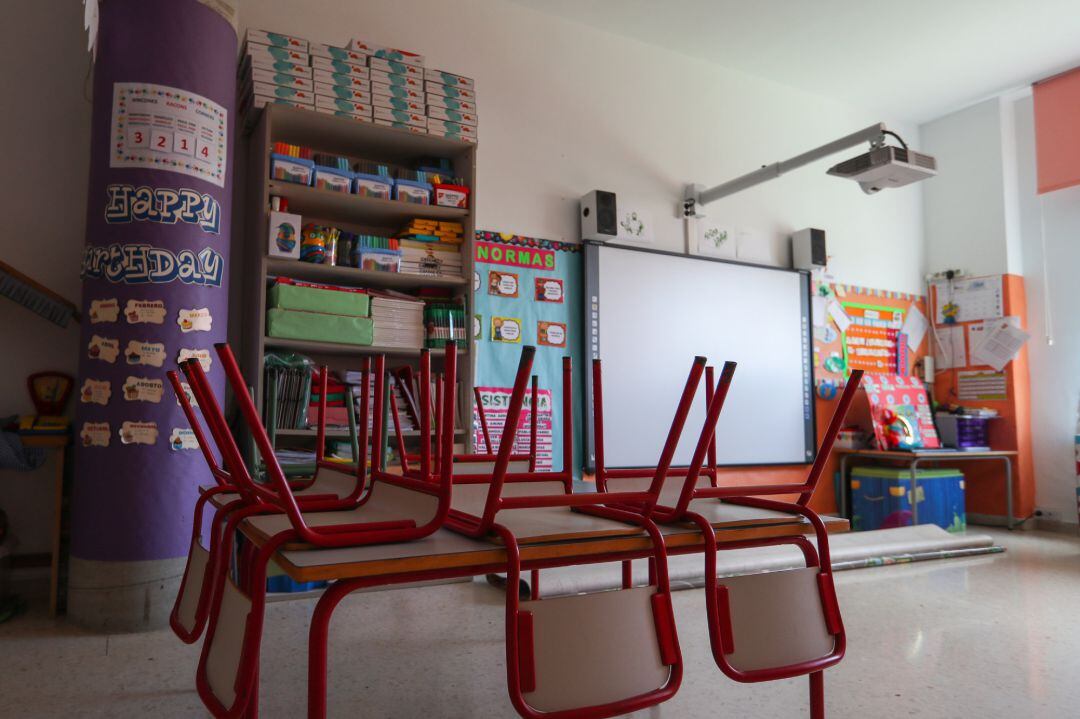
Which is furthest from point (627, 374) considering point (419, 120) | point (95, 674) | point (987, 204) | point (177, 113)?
point (987, 204)

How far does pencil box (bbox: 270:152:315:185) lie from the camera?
10.4 feet

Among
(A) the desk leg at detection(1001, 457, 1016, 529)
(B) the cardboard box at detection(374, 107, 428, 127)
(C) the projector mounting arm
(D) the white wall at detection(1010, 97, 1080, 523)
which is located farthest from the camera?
(D) the white wall at detection(1010, 97, 1080, 523)

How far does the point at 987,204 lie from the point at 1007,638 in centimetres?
439

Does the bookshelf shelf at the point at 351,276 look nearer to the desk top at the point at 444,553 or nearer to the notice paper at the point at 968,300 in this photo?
the desk top at the point at 444,553

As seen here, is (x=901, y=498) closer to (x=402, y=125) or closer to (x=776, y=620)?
(x=402, y=125)

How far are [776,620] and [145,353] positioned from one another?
243 cm

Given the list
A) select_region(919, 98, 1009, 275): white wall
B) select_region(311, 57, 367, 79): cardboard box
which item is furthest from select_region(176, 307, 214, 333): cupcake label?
select_region(919, 98, 1009, 275): white wall

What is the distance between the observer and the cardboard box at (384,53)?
3469 millimetres

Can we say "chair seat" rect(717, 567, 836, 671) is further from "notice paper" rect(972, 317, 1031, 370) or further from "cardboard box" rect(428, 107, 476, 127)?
"notice paper" rect(972, 317, 1031, 370)

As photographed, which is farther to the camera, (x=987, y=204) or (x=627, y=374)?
(x=987, y=204)

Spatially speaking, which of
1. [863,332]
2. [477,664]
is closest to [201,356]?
[477,664]

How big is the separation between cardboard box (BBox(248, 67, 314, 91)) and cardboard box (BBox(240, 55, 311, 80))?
0.01m

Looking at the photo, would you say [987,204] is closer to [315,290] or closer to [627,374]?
[627,374]

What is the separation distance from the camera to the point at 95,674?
2199mm
